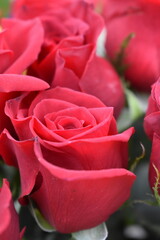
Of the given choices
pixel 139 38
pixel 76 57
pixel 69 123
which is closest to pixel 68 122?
pixel 69 123

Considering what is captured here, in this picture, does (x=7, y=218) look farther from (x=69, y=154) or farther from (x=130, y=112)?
(x=130, y=112)

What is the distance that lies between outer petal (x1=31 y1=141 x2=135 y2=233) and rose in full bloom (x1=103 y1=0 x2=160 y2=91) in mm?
234

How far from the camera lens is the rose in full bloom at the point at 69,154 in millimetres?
365

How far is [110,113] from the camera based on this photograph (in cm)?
39

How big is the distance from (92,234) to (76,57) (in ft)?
0.66

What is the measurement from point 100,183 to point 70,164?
42mm

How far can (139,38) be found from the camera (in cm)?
59

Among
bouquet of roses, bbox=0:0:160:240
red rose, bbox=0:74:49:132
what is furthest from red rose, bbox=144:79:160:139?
red rose, bbox=0:74:49:132

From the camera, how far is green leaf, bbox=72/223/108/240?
43 cm

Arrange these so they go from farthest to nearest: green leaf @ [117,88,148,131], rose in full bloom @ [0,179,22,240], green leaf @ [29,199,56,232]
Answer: green leaf @ [117,88,148,131] → green leaf @ [29,199,56,232] → rose in full bloom @ [0,179,22,240]

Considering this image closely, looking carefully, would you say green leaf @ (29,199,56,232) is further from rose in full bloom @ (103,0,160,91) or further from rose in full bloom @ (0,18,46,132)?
rose in full bloom @ (103,0,160,91)

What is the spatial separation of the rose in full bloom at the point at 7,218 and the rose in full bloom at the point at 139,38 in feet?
0.99

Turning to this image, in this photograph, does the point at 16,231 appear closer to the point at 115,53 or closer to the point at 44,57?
the point at 44,57

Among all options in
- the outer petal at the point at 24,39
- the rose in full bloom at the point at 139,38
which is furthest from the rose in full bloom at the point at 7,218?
the rose in full bloom at the point at 139,38
